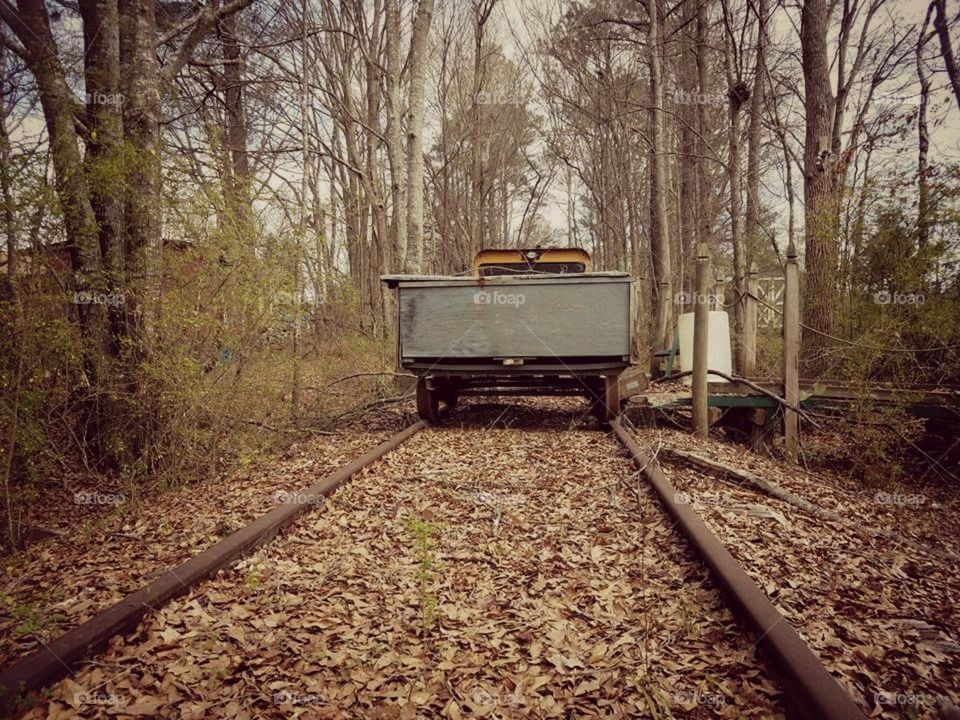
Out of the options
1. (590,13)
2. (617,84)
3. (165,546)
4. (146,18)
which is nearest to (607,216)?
(617,84)

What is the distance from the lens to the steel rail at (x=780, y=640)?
1.78 metres

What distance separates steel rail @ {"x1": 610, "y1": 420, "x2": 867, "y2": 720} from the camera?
1.78 metres

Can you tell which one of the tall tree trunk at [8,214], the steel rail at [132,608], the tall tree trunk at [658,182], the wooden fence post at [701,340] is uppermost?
the tall tree trunk at [658,182]

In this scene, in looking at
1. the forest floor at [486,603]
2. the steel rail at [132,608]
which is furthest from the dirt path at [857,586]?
the steel rail at [132,608]

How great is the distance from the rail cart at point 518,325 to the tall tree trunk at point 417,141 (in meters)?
3.47

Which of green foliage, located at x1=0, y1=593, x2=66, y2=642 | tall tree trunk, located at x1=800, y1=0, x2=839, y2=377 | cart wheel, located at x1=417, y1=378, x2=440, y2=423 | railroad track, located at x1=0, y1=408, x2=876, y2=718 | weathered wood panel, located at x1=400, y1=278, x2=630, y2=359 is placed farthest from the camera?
tall tree trunk, located at x1=800, y1=0, x2=839, y2=377

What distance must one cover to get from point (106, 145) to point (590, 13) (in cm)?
1467

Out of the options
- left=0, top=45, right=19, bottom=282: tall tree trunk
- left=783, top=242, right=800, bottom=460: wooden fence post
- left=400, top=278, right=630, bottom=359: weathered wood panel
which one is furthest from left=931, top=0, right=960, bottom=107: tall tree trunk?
left=0, top=45, right=19, bottom=282: tall tree trunk

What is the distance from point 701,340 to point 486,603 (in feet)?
15.7

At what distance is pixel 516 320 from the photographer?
683 cm

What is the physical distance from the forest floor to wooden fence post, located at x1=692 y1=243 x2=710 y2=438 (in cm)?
195

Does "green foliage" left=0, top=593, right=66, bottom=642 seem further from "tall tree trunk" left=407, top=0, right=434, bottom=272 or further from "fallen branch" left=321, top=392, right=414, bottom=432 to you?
"tall tree trunk" left=407, top=0, right=434, bottom=272

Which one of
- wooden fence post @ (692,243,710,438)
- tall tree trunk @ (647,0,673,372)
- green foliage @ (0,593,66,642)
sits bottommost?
green foliage @ (0,593,66,642)

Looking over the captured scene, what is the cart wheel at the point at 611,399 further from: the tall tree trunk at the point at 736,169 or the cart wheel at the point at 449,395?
the tall tree trunk at the point at 736,169
